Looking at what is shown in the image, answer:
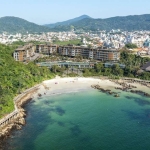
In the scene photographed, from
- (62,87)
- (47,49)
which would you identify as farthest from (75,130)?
(47,49)

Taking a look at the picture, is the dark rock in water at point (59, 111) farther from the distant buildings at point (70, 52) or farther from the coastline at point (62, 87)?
the distant buildings at point (70, 52)

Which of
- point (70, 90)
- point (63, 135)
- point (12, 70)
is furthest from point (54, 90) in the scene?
point (63, 135)

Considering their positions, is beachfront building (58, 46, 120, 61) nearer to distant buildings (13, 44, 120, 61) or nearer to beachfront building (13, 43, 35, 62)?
distant buildings (13, 44, 120, 61)

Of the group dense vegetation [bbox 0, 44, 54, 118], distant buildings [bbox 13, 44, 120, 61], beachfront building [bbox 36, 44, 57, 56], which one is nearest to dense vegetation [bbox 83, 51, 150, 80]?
distant buildings [bbox 13, 44, 120, 61]

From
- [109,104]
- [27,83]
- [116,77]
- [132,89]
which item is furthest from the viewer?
[116,77]

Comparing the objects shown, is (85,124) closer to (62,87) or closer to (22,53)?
(62,87)

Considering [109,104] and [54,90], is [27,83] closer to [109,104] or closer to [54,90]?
[54,90]
